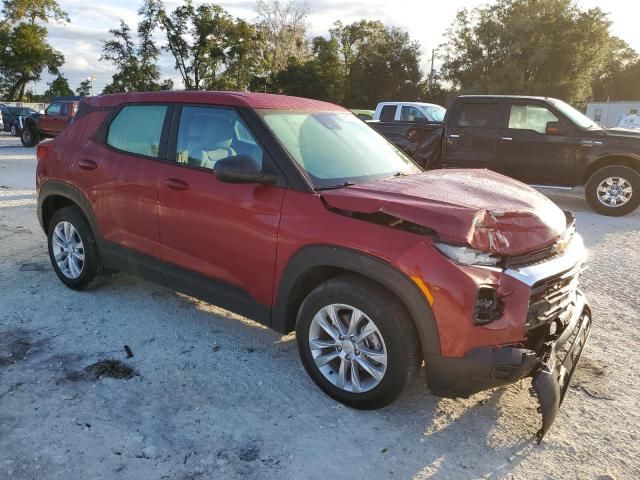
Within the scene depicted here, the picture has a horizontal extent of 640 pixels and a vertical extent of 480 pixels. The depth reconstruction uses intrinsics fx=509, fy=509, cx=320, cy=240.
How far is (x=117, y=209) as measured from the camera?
404 cm

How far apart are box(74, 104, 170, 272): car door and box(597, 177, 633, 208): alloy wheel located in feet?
26.1

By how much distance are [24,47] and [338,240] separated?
46.6m

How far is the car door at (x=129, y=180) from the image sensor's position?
3.82 m

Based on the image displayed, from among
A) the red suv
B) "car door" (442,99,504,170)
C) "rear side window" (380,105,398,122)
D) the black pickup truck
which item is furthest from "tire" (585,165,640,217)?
the red suv

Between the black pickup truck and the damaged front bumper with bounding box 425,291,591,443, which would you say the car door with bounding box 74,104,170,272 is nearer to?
the damaged front bumper with bounding box 425,291,591,443

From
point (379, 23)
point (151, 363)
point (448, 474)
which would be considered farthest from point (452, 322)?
point (379, 23)

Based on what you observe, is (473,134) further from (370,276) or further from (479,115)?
(370,276)

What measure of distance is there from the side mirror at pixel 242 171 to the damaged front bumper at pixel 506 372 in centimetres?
140

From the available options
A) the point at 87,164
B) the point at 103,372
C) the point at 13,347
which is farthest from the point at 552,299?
the point at 87,164

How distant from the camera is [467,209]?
2613mm

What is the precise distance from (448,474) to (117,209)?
10.0 ft

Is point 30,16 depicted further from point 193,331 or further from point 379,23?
point 193,331

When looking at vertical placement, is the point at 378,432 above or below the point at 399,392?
below

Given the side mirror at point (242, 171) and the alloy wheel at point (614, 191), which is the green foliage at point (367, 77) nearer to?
the alloy wheel at point (614, 191)
